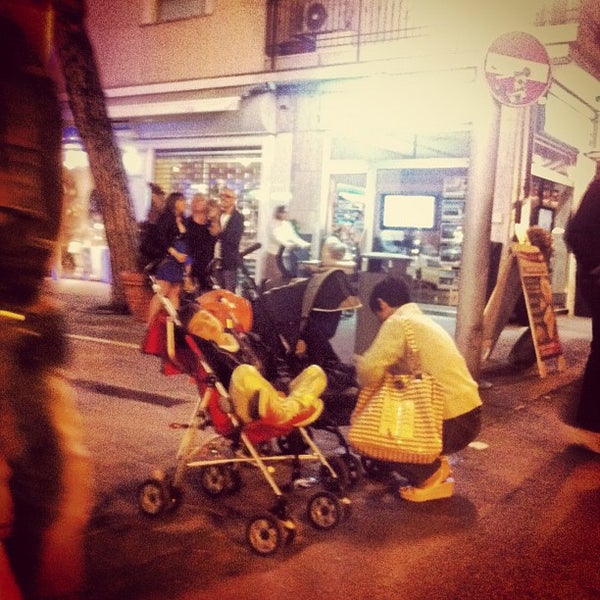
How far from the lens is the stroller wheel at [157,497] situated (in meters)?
4.31

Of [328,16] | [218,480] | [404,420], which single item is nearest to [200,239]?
[328,16]

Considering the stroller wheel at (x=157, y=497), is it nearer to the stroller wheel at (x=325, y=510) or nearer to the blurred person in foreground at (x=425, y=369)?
the stroller wheel at (x=325, y=510)

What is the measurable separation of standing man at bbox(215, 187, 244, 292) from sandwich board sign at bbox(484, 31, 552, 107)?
5.11 meters

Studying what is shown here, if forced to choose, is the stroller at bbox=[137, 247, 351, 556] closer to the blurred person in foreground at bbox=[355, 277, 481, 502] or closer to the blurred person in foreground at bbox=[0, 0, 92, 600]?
the blurred person in foreground at bbox=[355, 277, 481, 502]

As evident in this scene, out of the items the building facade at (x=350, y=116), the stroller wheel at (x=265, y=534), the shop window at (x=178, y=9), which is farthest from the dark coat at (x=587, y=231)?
the shop window at (x=178, y=9)

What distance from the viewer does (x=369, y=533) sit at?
4.35 meters

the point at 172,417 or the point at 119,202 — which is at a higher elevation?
the point at 119,202

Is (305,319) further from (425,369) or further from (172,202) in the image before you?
(172,202)

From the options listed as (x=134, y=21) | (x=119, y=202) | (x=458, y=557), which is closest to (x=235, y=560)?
(x=458, y=557)

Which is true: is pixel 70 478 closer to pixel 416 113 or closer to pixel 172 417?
pixel 172 417

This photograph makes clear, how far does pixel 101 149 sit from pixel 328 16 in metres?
4.83

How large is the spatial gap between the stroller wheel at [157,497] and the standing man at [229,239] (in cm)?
740

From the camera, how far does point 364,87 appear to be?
13.4 metres

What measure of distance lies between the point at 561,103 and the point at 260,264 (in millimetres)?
6141
